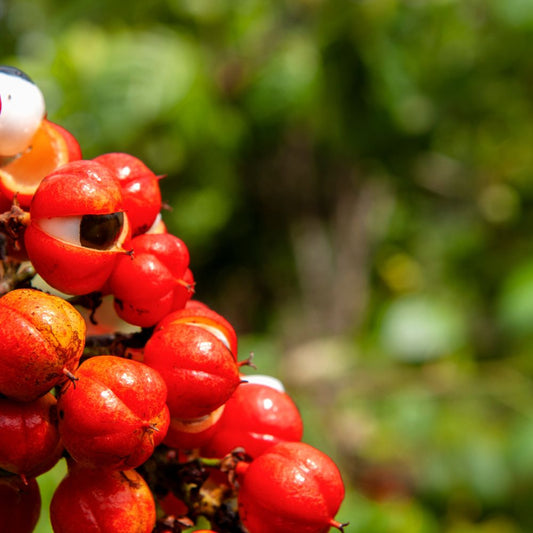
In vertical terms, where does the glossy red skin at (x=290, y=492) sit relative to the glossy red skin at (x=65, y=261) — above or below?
below

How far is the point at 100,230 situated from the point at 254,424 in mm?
383

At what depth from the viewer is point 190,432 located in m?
0.95

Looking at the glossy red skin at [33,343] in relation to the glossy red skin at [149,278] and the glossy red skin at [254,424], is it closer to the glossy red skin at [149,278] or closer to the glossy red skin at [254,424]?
the glossy red skin at [149,278]

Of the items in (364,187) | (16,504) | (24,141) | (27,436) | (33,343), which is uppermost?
(24,141)

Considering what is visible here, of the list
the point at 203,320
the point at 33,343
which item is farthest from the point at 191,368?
the point at 33,343

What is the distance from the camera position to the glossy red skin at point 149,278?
919 millimetres

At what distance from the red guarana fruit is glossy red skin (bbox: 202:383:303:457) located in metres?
0.31

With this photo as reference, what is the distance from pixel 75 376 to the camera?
2.66ft

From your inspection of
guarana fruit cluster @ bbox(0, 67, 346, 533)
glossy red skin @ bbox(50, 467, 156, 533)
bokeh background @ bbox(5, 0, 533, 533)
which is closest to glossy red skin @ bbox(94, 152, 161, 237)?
guarana fruit cluster @ bbox(0, 67, 346, 533)

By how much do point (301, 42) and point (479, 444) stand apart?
2520mm

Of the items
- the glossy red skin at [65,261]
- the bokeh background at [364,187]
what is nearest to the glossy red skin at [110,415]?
the glossy red skin at [65,261]

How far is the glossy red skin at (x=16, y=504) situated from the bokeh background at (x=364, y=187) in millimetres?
2155

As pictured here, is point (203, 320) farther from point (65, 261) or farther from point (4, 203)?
point (4, 203)

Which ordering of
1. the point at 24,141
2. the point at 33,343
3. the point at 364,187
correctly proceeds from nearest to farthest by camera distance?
the point at 33,343 → the point at 24,141 → the point at 364,187
